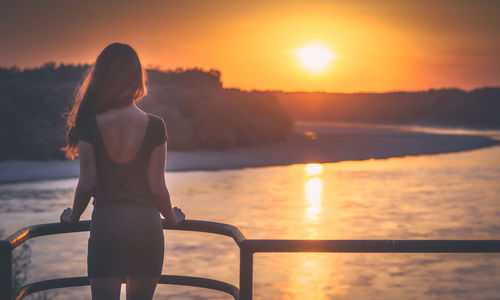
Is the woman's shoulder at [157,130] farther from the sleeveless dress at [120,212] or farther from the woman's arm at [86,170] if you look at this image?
the woman's arm at [86,170]

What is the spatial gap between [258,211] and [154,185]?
14.4m

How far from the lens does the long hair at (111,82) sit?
2.19 meters

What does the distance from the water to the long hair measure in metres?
7.52

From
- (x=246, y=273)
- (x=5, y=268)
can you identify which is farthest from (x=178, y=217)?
(x=5, y=268)

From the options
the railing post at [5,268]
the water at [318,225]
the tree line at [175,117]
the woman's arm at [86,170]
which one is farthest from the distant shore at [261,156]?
the woman's arm at [86,170]

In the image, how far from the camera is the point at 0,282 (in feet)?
7.28

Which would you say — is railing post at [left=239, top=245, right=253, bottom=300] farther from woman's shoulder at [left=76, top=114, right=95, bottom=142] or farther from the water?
the water

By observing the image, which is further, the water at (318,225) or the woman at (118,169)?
the water at (318,225)

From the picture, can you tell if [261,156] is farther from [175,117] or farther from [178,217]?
[178,217]

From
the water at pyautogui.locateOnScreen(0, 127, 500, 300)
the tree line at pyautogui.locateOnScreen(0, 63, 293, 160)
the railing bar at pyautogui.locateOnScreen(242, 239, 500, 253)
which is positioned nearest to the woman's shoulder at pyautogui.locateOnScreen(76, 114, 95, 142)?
the railing bar at pyautogui.locateOnScreen(242, 239, 500, 253)

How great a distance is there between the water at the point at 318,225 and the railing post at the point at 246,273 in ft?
23.8

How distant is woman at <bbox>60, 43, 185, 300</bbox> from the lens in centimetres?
218

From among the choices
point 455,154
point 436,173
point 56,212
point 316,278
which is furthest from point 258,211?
point 455,154

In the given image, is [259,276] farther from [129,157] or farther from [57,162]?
[57,162]
